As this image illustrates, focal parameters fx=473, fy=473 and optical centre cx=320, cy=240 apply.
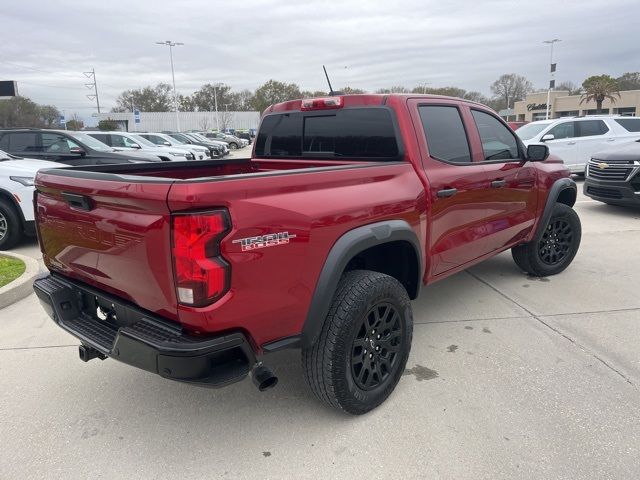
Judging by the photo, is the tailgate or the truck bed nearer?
the tailgate

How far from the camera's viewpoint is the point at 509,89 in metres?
90.5

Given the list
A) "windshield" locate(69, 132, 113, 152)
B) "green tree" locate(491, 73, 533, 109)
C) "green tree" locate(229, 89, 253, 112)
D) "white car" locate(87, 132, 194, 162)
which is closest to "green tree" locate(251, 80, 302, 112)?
"green tree" locate(229, 89, 253, 112)

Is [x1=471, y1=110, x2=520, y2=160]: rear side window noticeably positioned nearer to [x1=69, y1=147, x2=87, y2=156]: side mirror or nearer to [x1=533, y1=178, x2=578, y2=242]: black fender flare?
[x1=533, y1=178, x2=578, y2=242]: black fender flare

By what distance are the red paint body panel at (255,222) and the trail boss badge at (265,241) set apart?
2cm

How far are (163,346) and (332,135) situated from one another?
2.17m

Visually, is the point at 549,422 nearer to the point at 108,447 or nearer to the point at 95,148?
the point at 108,447

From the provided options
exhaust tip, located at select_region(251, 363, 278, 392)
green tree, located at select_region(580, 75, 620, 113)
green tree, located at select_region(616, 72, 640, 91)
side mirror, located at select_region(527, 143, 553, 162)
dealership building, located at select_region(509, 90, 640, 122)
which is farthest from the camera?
green tree, located at select_region(616, 72, 640, 91)

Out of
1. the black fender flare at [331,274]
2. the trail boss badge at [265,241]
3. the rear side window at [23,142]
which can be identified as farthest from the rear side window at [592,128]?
the rear side window at [23,142]

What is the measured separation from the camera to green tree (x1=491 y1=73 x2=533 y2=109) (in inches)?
3548

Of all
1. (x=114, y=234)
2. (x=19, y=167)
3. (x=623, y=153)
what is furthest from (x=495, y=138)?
(x=19, y=167)

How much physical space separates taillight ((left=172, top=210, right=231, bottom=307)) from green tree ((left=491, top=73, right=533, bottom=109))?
320ft

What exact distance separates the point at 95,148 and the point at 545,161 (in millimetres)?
9006

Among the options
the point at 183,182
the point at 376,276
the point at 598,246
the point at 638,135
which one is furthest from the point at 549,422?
the point at 638,135

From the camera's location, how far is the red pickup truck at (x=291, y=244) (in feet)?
6.77
